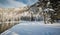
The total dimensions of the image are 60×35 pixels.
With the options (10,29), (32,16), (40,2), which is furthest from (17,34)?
(40,2)

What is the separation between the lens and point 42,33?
5.67 ft

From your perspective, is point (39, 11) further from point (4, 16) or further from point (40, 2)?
point (4, 16)

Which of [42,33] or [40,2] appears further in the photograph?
[40,2]

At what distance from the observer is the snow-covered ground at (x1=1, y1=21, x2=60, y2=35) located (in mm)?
1732

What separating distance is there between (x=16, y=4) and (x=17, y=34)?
0.53m

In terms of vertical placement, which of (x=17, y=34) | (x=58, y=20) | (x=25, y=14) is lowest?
(x=17, y=34)

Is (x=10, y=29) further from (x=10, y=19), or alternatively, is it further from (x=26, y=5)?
(x=26, y=5)

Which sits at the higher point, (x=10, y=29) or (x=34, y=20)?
(x=34, y=20)

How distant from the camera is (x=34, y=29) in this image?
1776mm

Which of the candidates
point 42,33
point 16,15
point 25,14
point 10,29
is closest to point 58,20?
point 42,33

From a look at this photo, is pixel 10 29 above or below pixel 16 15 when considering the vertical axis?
below

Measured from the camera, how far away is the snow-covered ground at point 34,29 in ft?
5.68

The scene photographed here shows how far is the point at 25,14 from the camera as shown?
71.3 inches

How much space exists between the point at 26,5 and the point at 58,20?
25.0 inches
